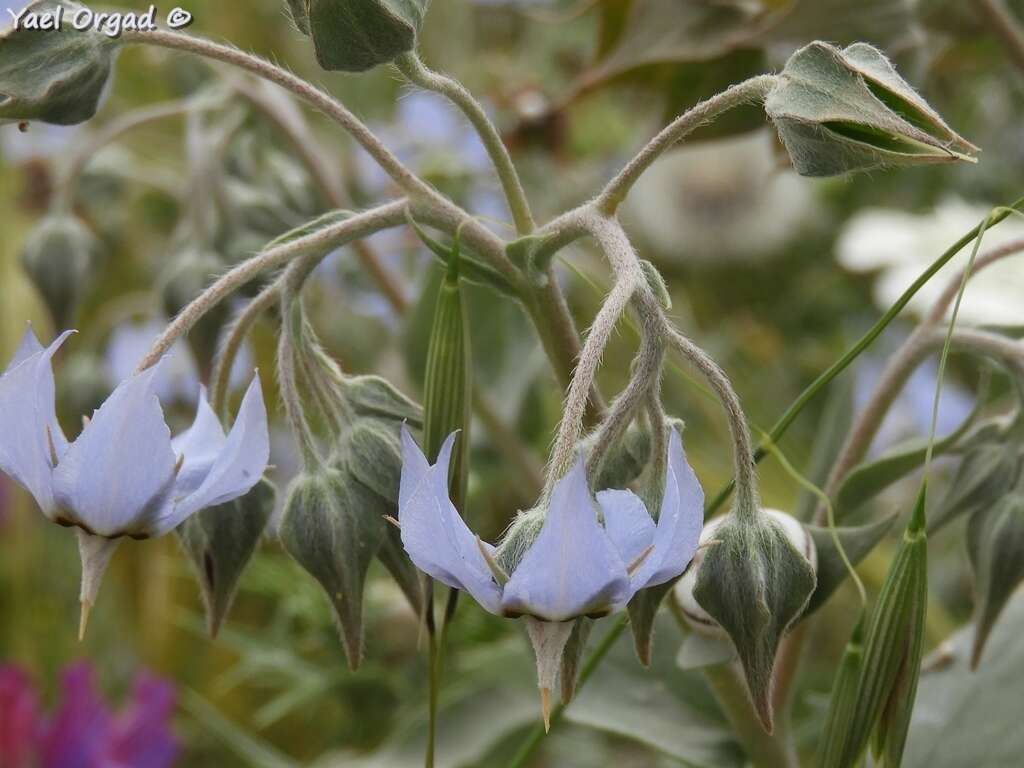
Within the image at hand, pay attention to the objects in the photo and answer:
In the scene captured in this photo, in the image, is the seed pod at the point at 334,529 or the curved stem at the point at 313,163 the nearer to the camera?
the seed pod at the point at 334,529

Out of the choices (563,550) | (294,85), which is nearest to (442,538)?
(563,550)

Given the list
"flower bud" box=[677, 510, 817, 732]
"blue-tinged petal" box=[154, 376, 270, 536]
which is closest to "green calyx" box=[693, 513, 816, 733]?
"flower bud" box=[677, 510, 817, 732]

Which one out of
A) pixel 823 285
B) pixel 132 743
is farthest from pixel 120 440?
pixel 823 285

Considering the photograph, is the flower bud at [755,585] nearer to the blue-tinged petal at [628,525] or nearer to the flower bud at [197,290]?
the blue-tinged petal at [628,525]

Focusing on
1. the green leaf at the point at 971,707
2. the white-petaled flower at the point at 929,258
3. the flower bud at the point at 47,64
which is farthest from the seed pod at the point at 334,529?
the white-petaled flower at the point at 929,258

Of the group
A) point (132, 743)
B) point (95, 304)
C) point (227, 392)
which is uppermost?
point (227, 392)

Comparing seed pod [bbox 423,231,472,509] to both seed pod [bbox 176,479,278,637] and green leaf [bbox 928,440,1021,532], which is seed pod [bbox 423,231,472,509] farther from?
green leaf [bbox 928,440,1021,532]

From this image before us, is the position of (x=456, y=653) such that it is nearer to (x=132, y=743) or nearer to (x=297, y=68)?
(x=132, y=743)
